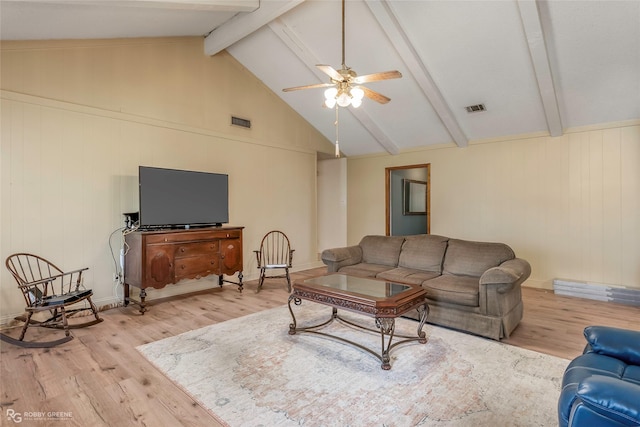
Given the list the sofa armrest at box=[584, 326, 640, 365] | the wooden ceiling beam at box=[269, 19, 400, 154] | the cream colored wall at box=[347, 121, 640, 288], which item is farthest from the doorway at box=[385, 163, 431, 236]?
the sofa armrest at box=[584, 326, 640, 365]

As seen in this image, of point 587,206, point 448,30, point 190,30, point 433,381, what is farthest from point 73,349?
point 587,206

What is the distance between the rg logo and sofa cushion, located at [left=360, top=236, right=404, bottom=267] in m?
3.65

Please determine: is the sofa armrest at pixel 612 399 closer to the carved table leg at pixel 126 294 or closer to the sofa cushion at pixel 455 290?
the sofa cushion at pixel 455 290

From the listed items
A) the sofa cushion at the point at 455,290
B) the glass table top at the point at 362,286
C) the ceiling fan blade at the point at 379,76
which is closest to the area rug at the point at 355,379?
the sofa cushion at the point at 455,290

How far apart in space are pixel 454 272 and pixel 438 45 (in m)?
2.80

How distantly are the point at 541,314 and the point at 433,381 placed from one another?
2.33 meters

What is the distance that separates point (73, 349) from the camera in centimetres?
285

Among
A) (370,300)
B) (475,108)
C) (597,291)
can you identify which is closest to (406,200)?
(475,108)

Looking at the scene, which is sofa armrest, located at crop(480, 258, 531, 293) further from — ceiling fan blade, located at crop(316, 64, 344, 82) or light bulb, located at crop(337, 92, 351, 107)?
ceiling fan blade, located at crop(316, 64, 344, 82)

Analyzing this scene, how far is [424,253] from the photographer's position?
409 centimetres

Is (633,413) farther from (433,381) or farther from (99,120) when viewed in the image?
(99,120)

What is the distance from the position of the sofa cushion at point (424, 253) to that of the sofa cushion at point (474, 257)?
0.09 meters

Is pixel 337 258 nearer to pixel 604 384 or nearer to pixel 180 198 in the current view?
pixel 180 198

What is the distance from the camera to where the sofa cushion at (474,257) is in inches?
141
